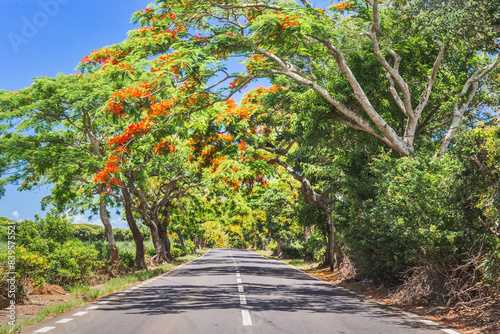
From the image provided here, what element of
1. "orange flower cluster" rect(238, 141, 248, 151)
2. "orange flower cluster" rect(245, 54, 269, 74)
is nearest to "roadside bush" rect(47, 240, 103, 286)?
"orange flower cluster" rect(238, 141, 248, 151)

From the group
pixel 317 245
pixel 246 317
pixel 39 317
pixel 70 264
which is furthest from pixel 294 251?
pixel 39 317

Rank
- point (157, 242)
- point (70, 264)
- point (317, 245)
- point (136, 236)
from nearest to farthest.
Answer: point (70, 264)
point (136, 236)
point (157, 242)
point (317, 245)

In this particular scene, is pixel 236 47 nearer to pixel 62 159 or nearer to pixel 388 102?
pixel 388 102

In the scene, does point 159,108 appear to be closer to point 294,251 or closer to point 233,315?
point 233,315

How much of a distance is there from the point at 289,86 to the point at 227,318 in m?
11.6

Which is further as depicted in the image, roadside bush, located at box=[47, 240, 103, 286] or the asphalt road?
roadside bush, located at box=[47, 240, 103, 286]

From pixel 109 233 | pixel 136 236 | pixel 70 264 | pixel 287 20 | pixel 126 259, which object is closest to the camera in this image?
pixel 287 20

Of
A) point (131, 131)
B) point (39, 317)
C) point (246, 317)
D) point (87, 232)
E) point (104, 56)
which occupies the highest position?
point (104, 56)

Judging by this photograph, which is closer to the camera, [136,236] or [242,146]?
[242,146]

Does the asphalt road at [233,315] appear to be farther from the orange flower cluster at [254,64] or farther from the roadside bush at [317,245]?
the roadside bush at [317,245]

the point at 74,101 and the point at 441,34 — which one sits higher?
the point at 74,101

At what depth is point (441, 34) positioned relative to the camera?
31.7ft

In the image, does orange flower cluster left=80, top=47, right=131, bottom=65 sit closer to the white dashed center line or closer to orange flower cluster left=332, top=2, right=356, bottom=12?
orange flower cluster left=332, top=2, right=356, bottom=12

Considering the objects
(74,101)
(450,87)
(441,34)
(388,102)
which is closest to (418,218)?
(441,34)
